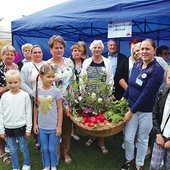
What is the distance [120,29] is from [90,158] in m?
2.03

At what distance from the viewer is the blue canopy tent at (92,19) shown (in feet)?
10.4

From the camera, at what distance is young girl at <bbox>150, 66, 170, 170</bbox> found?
2240 millimetres

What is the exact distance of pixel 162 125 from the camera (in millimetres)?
2293

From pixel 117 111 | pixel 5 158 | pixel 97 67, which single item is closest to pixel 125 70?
pixel 97 67

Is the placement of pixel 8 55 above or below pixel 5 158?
above

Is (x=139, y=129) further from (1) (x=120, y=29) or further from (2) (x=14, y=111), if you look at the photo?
(1) (x=120, y=29)

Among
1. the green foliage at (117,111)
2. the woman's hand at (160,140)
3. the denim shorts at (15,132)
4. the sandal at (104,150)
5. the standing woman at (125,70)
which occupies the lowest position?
the sandal at (104,150)

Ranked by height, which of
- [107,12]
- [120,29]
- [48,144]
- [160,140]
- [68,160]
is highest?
[107,12]

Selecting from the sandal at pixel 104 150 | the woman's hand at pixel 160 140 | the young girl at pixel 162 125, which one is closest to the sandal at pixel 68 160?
the sandal at pixel 104 150

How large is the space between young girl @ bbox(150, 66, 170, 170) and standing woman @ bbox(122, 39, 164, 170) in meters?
0.20

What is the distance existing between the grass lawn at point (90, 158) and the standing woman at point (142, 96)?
1.39 feet

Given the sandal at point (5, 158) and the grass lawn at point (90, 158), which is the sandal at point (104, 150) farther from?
the sandal at point (5, 158)

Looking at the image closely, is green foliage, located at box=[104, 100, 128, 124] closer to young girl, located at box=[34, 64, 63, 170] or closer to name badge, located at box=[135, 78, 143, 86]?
name badge, located at box=[135, 78, 143, 86]

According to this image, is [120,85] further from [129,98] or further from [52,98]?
[52,98]
